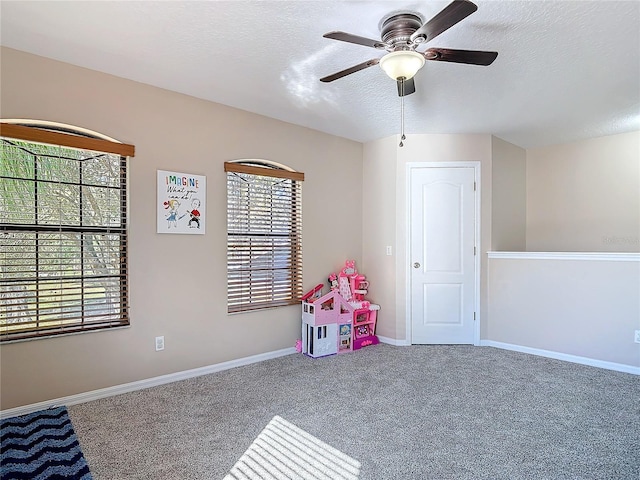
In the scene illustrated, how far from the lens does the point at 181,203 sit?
335 centimetres

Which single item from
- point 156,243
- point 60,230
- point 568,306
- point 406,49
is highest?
point 406,49

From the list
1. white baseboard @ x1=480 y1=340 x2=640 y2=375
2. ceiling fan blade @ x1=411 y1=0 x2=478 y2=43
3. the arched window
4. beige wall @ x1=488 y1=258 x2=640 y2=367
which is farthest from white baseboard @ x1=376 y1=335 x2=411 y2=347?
ceiling fan blade @ x1=411 y1=0 x2=478 y2=43

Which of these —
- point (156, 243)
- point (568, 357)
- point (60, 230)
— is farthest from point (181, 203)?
A: point (568, 357)

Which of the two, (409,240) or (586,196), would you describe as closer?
(409,240)

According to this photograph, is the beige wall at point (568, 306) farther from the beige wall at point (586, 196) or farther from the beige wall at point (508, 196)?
the beige wall at point (586, 196)

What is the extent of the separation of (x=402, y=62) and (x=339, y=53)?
65cm

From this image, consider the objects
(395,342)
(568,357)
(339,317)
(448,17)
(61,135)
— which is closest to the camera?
(448,17)

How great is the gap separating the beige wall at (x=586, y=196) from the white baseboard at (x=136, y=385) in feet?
12.8

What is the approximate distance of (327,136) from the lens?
178 inches

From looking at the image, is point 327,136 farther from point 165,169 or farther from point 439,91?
point 165,169

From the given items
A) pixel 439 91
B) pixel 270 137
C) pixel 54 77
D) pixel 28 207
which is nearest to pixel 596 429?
pixel 439 91

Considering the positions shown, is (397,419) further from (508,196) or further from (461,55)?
(508,196)

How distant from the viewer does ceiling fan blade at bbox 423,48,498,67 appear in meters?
2.08

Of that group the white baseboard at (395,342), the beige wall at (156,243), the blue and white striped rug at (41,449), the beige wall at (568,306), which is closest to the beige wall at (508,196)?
the beige wall at (568,306)
